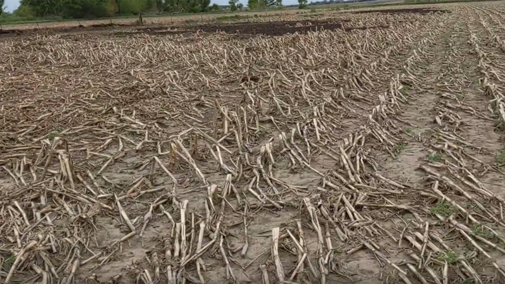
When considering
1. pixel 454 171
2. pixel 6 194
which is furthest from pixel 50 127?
pixel 454 171

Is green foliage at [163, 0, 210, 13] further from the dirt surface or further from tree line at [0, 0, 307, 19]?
the dirt surface

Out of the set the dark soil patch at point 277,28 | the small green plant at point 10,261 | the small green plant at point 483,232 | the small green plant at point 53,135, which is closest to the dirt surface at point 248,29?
the dark soil patch at point 277,28

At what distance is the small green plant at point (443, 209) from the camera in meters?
4.70

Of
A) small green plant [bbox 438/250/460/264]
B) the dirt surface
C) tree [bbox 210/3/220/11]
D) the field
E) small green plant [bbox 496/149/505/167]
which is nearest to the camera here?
small green plant [bbox 438/250/460/264]

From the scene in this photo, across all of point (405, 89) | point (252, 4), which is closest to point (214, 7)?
point (252, 4)

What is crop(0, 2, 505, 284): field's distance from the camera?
13.6ft

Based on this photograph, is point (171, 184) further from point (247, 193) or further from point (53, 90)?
point (53, 90)

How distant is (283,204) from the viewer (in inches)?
205

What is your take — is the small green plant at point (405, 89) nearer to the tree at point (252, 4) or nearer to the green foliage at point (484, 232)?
the green foliage at point (484, 232)

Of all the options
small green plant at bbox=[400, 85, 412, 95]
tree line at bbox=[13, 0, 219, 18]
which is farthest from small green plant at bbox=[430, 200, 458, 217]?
tree line at bbox=[13, 0, 219, 18]

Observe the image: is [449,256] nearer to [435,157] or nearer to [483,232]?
[483,232]

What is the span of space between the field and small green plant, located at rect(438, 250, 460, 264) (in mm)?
23

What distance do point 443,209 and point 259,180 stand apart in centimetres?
207

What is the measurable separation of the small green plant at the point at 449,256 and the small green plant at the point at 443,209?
70cm
